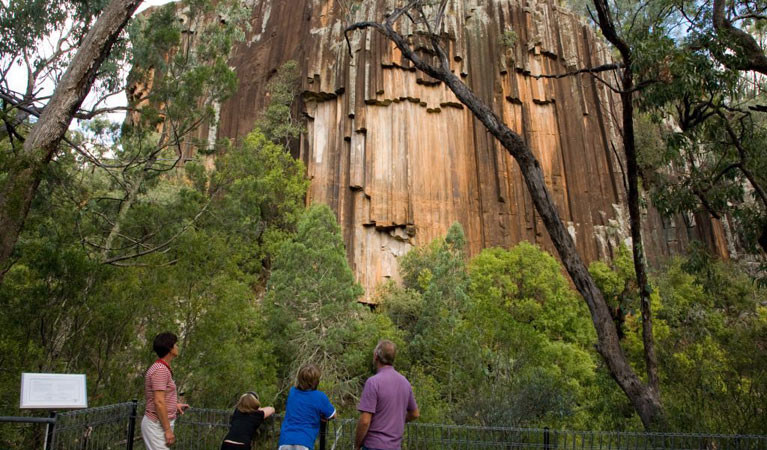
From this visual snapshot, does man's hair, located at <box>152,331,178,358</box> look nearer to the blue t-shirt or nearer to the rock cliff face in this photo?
the blue t-shirt

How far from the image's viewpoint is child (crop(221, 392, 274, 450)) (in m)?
5.14

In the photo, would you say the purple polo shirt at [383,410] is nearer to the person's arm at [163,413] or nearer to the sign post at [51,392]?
the person's arm at [163,413]

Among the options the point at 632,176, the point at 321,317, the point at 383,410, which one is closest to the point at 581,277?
the point at 632,176

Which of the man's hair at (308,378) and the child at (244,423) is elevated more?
the man's hair at (308,378)

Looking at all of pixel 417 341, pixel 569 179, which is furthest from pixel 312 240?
pixel 569 179

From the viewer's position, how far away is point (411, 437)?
6.78 m

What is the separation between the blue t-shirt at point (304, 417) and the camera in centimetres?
492

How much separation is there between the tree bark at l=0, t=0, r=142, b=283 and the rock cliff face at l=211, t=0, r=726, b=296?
845 inches

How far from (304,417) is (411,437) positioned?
2208 mm

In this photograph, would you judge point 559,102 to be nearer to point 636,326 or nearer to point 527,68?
point 527,68

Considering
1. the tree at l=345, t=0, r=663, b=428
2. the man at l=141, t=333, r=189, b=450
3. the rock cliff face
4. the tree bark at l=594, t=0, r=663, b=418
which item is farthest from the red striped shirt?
the rock cliff face

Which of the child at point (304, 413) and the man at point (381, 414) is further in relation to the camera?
the child at point (304, 413)

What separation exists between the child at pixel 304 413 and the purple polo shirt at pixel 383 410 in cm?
39

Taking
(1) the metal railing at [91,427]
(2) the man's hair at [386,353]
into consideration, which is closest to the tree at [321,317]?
(1) the metal railing at [91,427]
